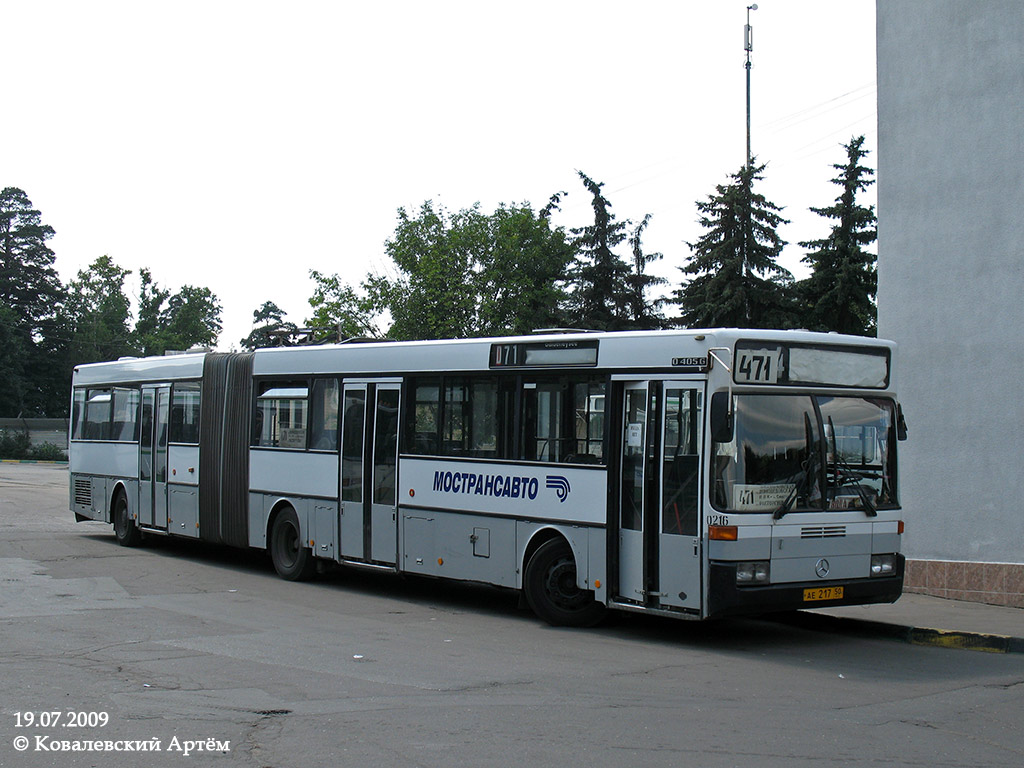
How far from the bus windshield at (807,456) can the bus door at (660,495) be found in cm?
37

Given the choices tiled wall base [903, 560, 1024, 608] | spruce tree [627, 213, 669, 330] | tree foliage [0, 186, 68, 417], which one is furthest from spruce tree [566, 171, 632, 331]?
tree foliage [0, 186, 68, 417]

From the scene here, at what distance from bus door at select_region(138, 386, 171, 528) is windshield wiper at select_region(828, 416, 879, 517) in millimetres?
11947

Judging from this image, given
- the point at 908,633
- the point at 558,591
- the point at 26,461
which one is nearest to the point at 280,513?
the point at 558,591

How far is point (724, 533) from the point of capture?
32.9 ft

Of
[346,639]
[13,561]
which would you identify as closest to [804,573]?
[346,639]

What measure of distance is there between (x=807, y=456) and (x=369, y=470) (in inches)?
237

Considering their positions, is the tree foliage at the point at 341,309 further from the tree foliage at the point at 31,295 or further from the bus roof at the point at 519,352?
the tree foliage at the point at 31,295

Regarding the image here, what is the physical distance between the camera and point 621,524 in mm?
11031

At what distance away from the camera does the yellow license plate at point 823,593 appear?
1033 centimetres

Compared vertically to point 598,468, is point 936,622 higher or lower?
lower

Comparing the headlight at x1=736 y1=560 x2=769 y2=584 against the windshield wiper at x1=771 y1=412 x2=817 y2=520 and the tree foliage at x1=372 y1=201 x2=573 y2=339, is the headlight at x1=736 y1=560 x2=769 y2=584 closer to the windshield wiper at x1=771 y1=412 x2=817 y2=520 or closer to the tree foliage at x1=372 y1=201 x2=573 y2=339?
the windshield wiper at x1=771 y1=412 x2=817 y2=520

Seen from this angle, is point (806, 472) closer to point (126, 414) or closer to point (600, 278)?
point (126, 414)

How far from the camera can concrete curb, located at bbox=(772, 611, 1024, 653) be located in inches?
415

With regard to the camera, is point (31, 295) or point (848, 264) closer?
point (848, 264)
